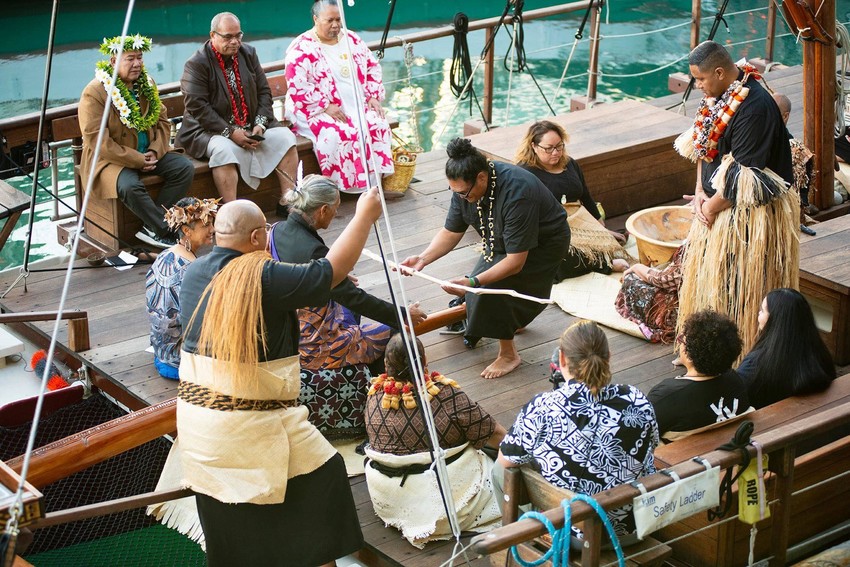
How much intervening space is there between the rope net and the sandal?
0.97 metres

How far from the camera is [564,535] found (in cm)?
278

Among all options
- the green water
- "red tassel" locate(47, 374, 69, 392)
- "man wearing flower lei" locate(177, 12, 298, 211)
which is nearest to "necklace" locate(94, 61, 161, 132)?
"man wearing flower lei" locate(177, 12, 298, 211)

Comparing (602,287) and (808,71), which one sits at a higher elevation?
(808,71)

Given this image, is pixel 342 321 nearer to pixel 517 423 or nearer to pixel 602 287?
pixel 517 423

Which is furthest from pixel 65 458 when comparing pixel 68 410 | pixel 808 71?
pixel 808 71

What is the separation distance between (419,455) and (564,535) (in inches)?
40.1

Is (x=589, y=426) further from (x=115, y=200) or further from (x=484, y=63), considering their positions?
(x=484, y=63)

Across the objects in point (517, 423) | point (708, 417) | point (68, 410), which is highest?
point (517, 423)

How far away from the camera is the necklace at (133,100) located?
18.5ft

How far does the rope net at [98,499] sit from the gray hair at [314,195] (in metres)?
1.67

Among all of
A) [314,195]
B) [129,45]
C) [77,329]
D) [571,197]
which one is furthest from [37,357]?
[571,197]

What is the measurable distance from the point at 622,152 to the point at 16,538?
4.41m

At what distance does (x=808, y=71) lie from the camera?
5.31 metres

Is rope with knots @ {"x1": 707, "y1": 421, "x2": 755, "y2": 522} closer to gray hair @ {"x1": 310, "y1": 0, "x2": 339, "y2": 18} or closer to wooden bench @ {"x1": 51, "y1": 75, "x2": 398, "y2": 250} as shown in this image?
wooden bench @ {"x1": 51, "y1": 75, "x2": 398, "y2": 250}
